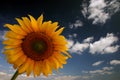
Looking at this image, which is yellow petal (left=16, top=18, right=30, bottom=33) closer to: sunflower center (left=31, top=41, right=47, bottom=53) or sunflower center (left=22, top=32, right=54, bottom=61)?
sunflower center (left=22, top=32, right=54, bottom=61)

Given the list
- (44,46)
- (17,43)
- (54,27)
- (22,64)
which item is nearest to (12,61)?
(22,64)

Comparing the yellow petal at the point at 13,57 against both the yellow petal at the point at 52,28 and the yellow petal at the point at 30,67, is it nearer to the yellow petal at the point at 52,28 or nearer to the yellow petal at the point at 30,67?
the yellow petal at the point at 30,67

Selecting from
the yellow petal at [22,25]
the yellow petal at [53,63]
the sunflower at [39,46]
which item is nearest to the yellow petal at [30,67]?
the sunflower at [39,46]

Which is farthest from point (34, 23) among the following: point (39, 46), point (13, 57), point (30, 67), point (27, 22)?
point (30, 67)

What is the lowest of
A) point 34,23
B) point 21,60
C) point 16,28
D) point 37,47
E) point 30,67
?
point 30,67

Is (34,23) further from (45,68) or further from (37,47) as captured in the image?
(45,68)

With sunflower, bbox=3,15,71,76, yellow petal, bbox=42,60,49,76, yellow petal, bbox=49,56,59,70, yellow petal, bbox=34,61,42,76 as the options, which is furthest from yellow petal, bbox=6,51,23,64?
yellow petal, bbox=49,56,59,70

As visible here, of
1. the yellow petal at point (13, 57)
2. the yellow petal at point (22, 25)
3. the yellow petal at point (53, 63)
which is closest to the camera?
the yellow petal at point (13, 57)
